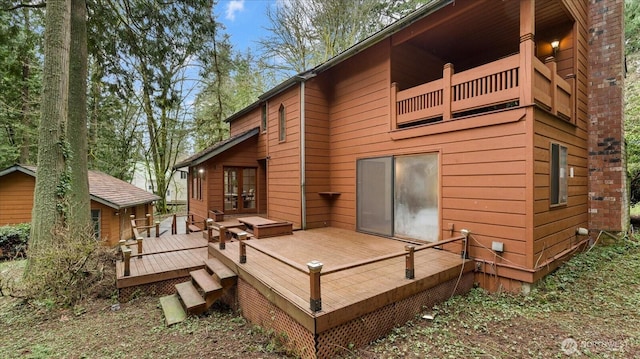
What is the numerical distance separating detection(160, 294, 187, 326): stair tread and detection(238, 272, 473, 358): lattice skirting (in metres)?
0.93

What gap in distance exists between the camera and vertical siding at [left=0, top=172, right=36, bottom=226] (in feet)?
34.3

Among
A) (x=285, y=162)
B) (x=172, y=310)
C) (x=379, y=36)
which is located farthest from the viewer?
(x=285, y=162)

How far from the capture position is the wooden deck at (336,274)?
305 cm

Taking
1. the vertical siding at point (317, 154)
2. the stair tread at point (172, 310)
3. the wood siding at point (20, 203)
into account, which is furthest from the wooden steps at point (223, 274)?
the wood siding at point (20, 203)

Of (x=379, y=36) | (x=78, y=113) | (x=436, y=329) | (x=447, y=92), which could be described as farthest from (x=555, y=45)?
(x=78, y=113)

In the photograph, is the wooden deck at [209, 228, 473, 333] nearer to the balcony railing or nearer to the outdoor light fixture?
the balcony railing

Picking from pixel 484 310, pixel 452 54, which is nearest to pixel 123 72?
pixel 452 54

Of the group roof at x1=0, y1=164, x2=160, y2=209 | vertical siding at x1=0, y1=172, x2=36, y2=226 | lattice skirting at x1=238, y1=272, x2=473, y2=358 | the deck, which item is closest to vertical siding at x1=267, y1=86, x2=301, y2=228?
the deck

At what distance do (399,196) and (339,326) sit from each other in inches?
144

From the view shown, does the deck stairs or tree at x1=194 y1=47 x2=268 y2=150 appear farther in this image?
tree at x1=194 y1=47 x2=268 y2=150

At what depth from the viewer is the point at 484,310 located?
393cm

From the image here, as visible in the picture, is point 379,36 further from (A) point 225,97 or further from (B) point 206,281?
(A) point 225,97

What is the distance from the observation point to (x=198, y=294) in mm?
4652

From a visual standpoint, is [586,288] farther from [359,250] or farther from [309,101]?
[309,101]
